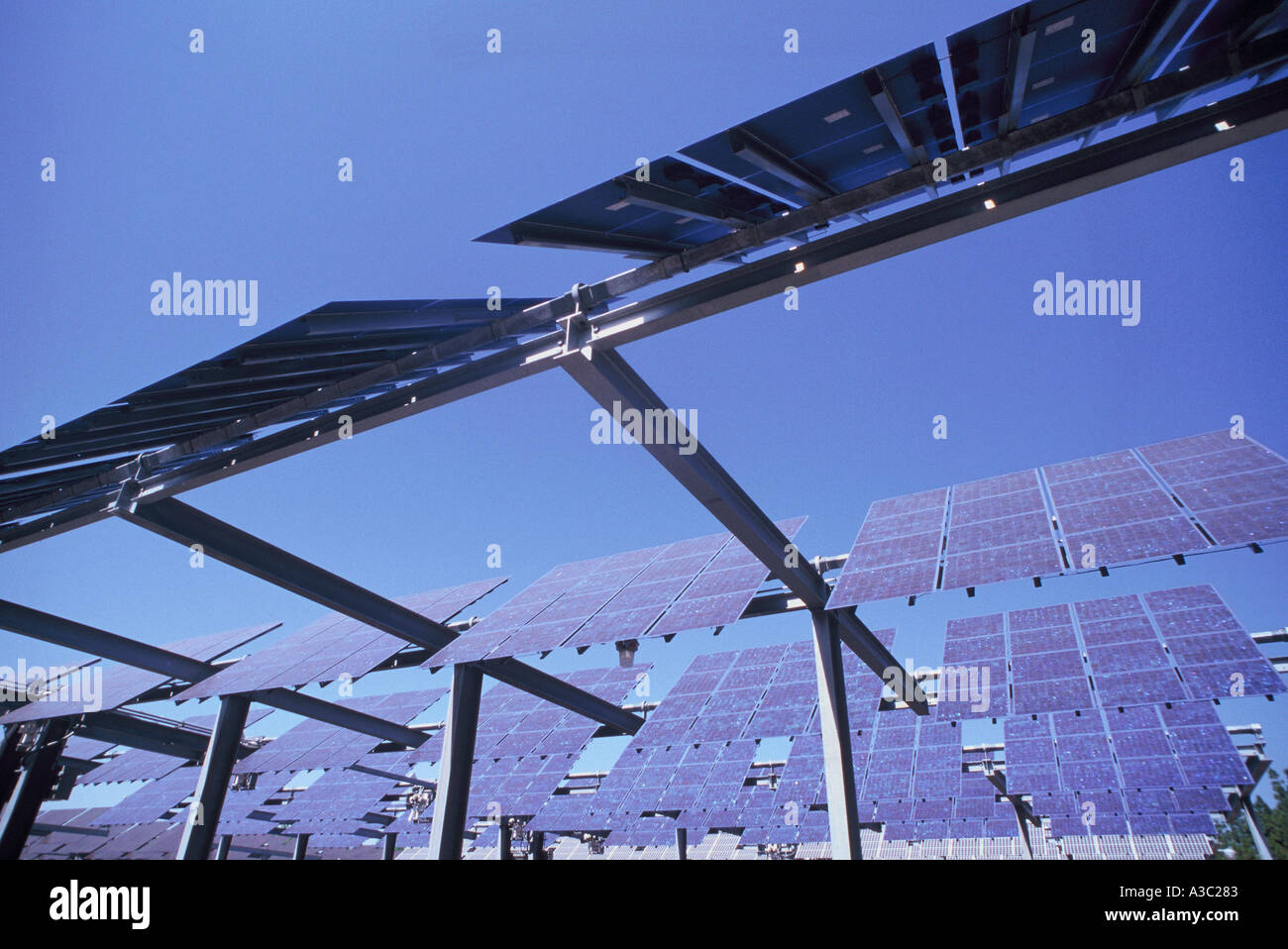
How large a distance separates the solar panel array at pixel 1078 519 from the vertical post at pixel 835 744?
1269 mm

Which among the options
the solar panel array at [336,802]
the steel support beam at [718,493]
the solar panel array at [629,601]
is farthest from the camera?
the solar panel array at [336,802]

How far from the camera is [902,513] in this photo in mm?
13938

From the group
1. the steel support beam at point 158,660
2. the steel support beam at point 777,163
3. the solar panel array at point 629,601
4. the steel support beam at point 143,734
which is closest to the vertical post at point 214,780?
the steel support beam at point 158,660

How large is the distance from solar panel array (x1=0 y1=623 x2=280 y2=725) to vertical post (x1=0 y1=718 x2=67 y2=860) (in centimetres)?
49

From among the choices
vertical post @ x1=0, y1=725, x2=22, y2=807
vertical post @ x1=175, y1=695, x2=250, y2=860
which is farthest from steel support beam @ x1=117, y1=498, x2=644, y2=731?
vertical post @ x1=0, y1=725, x2=22, y2=807

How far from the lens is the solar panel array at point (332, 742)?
72.5 feet

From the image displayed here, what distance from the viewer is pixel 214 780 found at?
47.0 ft

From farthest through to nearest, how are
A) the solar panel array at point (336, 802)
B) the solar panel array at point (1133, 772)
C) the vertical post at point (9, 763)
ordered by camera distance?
1. the solar panel array at point (336, 802)
2. the vertical post at point (9, 763)
3. the solar panel array at point (1133, 772)

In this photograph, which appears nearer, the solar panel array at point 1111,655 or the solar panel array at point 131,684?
the solar panel array at point 1111,655

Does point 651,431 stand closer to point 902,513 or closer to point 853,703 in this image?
point 902,513

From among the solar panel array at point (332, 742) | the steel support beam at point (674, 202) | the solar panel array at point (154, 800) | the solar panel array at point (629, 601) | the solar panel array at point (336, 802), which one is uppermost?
the steel support beam at point (674, 202)

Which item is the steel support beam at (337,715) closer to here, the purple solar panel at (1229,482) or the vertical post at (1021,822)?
the purple solar panel at (1229,482)
